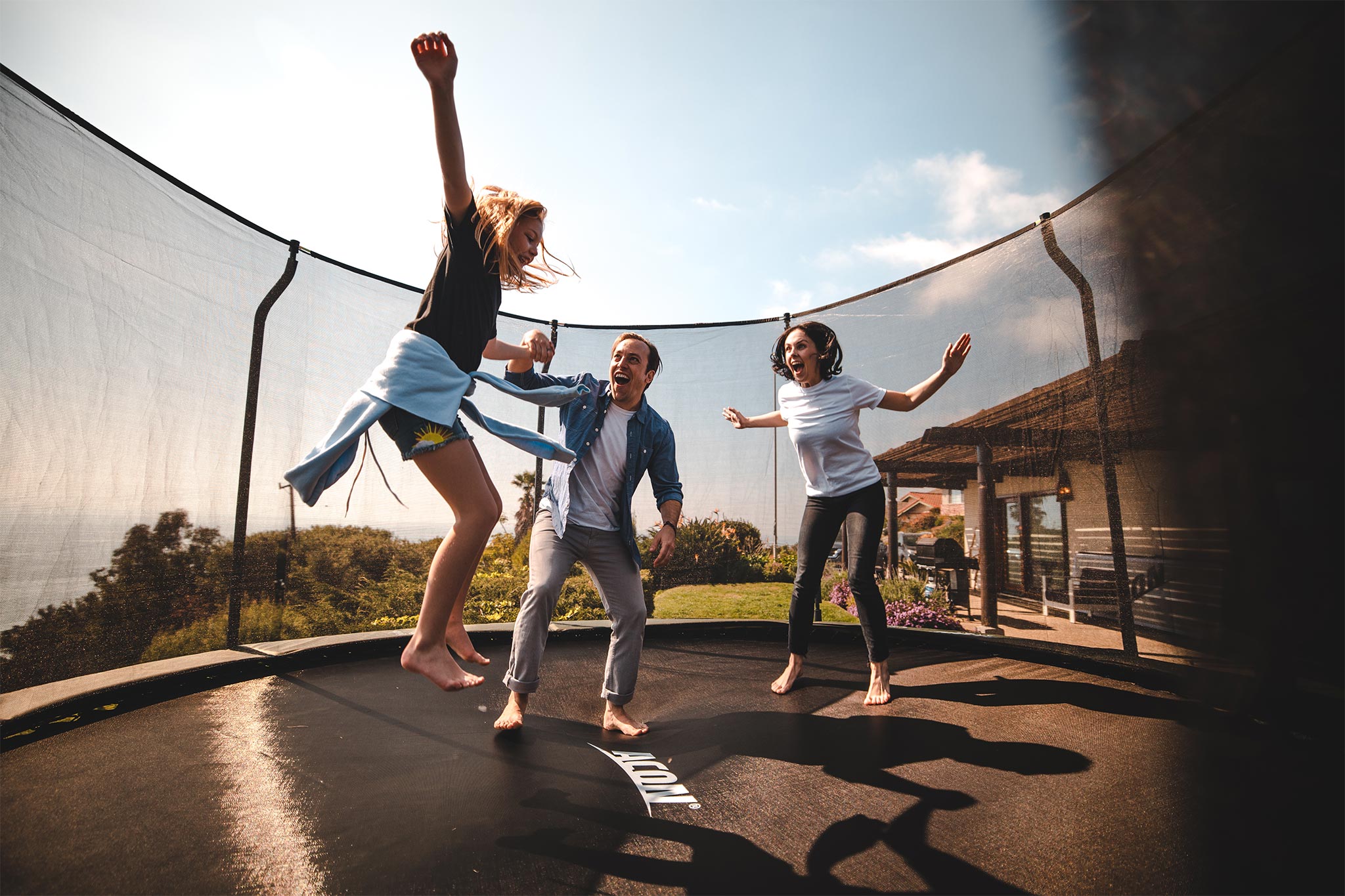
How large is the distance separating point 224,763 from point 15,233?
1.61 meters

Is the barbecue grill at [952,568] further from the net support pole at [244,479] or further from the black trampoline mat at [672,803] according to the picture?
the net support pole at [244,479]

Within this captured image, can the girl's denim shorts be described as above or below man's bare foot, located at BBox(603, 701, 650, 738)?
above

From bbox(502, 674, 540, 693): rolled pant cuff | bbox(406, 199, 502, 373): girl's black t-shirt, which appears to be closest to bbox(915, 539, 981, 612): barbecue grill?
bbox(502, 674, 540, 693): rolled pant cuff

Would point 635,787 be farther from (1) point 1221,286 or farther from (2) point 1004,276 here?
(2) point 1004,276

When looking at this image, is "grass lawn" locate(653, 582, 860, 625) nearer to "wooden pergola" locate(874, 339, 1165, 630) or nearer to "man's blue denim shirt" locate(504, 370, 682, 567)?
"wooden pergola" locate(874, 339, 1165, 630)

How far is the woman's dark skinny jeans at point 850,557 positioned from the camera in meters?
2.09

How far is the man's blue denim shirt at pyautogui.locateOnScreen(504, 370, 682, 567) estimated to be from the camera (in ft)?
5.93

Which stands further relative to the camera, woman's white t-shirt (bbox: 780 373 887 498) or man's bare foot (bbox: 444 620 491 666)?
woman's white t-shirt (bbox: 780 373 887 498)

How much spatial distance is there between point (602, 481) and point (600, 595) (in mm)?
343

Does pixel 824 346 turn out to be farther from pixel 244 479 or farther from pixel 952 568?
pixel 244 479

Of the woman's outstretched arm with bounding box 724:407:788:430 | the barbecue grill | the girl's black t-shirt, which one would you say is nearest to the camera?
the girl's black t-shirt

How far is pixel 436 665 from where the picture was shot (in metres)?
1.32

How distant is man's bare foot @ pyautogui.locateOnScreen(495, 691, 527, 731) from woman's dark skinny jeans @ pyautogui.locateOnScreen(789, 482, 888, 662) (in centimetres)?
100

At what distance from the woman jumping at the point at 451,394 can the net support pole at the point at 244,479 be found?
5.20 feet
